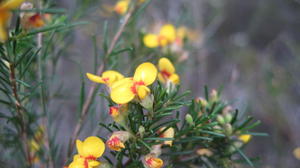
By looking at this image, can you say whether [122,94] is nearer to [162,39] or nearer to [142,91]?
[142,91]

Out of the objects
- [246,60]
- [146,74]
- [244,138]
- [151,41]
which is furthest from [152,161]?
[246,60]

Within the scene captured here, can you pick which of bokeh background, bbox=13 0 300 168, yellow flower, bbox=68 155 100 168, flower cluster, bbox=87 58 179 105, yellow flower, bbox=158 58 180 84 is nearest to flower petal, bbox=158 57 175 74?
yellow flower, bbox=158 58 180 84

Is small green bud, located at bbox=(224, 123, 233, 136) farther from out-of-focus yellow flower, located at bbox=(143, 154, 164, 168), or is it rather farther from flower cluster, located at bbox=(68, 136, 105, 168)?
flower cluster, located at bbox=(68, 136, 105, 168)

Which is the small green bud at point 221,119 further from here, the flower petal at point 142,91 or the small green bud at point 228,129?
the flower petal at point 142,91

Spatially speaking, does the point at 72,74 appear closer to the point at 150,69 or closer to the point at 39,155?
the point at 39,155

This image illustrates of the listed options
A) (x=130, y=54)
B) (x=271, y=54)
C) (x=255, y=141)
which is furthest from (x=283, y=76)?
(x=130, y=54)

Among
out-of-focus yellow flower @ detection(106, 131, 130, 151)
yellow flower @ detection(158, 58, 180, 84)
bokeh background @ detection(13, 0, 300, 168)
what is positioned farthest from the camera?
bokeh background @ detection(13, 0, 300, 168)
